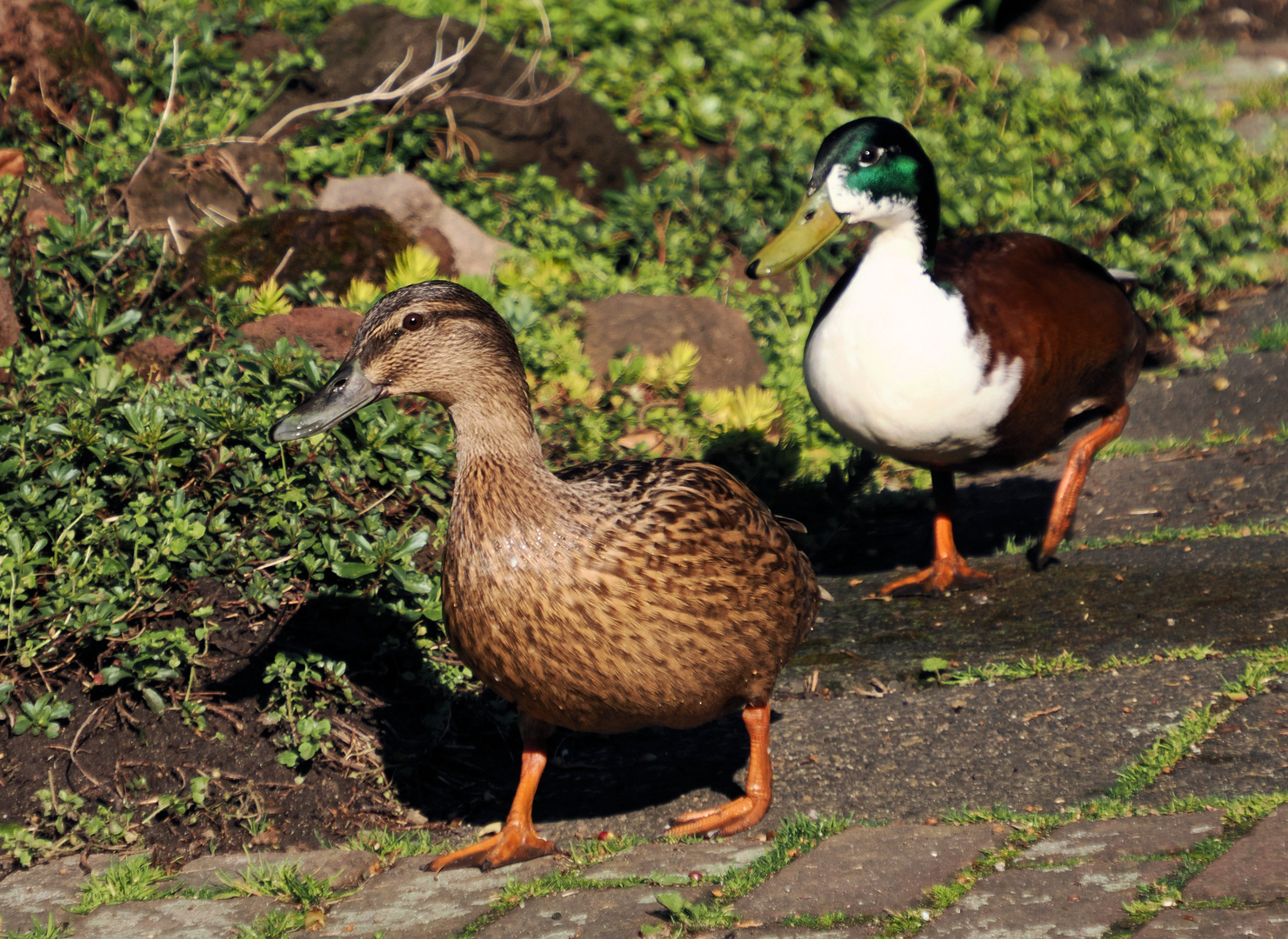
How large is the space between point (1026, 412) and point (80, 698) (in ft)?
10.6

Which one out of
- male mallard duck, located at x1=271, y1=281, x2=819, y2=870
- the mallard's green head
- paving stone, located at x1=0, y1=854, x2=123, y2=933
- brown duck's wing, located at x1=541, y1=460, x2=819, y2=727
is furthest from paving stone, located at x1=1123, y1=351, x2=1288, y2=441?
paving stone, located at x1=0, y1=854, x2=123, y2=933

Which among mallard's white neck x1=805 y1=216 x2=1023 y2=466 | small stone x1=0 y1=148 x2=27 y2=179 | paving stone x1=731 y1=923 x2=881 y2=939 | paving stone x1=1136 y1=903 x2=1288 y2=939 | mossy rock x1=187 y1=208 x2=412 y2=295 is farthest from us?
small stone x1=0 y1=148 x2=27 y2=179

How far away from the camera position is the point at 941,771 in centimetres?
343

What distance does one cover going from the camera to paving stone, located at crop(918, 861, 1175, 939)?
2.34 meters

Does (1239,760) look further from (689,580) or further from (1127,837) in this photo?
(689,580)

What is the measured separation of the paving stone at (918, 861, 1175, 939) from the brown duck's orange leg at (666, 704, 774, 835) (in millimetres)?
856

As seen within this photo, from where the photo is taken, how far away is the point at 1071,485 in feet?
15.8

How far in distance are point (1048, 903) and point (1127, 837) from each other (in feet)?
1.08

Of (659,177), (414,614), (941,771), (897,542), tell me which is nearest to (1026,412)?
(897,542)

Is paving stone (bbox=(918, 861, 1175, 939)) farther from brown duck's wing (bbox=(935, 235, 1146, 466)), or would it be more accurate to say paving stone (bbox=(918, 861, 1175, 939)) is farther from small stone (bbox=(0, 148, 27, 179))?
small stone (bbox=(0, 148, 27, 179))

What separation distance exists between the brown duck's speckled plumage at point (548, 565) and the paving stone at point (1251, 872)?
4.07 ft

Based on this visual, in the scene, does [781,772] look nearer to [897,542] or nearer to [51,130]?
[897,542]

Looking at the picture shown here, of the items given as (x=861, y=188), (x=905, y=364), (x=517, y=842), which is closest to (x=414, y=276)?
(x=861, y=188)

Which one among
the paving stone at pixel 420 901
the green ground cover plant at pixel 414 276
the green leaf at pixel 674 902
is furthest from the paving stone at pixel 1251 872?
the green ground cover plant at pixel 414 276
